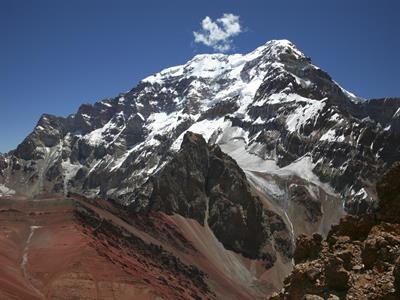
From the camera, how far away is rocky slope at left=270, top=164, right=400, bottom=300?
63.9 ft

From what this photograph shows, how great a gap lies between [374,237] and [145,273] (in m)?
101

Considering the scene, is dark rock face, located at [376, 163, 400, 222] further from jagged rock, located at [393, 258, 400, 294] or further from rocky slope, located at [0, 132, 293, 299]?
rocky slope, located at [0, 132, 293, 299]

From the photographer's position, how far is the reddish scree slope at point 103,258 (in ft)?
319

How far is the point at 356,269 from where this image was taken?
20.9 meters

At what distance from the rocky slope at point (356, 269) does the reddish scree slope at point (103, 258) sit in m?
66.7

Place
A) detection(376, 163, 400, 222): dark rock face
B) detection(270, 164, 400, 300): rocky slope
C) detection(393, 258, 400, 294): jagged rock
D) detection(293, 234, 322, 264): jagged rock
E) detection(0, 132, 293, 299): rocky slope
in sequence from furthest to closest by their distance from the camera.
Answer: detection(0, 132, 293, 299): rocky slope → detection(293, 234, 322, 264): jagged rock → detection(376, 163, 400, 222): dark rock face → detection(270, 164, 400, 300): rocky slope → detection(393, 258, 400, 294): jagged rock

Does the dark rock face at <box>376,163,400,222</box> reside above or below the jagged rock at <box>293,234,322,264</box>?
above

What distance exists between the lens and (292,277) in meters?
22.5

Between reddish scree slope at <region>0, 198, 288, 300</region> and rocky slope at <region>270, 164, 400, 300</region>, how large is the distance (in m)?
66.7

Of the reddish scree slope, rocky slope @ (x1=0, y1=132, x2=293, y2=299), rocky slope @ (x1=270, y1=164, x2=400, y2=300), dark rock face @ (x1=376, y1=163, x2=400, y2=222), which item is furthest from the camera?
rocky slope @ (x1=0, y1=132, x2=293, y2=299)

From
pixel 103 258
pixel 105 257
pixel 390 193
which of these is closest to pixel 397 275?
pixel 390 193

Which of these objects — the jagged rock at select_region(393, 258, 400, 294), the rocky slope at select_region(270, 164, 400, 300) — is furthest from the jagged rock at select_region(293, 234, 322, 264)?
the jagged rock at select_region(393, 258, 400, 294)

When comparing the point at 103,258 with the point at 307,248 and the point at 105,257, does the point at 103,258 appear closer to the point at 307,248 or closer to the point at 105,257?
the point at 105,257

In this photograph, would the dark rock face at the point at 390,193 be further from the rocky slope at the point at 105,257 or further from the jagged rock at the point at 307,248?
the rocky slope at the point at 105,257
